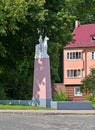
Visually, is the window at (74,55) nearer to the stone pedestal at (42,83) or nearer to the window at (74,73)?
the window at (74,73)

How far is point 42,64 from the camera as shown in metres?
41.0

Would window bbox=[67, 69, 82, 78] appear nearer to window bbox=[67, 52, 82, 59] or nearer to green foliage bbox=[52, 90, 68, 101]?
window bbox=[67, 52, 82, 59]

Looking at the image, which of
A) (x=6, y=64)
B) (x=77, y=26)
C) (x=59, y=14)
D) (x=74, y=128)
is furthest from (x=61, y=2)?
(x=77, y=26)

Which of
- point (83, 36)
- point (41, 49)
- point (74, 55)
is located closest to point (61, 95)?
point (74, 55)

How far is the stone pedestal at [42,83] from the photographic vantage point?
133ft

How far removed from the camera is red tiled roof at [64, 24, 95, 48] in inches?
3088

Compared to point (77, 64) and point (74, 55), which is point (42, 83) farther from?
point (74, 55)

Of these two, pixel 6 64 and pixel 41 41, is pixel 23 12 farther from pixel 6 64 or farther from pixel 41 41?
pixel 6 64

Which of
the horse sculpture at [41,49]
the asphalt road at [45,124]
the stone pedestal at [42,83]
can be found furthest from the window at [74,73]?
the asphalt road at [45,124]

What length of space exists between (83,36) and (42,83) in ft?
136

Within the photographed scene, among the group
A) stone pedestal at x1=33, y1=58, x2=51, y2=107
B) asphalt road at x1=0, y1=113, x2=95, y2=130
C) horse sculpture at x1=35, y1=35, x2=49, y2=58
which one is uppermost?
horse sculpture at x1=35, y1=35, x2=49, y2=58

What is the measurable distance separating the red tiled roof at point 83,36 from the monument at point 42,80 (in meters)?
37.0

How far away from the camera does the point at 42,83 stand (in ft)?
134

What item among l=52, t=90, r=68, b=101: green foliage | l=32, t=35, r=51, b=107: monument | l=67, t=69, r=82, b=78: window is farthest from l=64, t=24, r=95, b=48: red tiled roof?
l=32, t=35, r=51, b=107: monument
